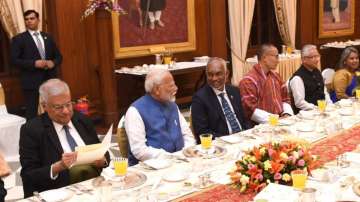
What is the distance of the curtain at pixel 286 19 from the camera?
416 inches

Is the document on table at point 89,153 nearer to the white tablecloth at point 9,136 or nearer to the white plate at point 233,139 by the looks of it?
the white plate at point 233,139

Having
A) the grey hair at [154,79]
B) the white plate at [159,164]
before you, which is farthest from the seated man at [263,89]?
the white plate at [159,164]

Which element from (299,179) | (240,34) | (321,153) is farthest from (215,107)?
(240,34)

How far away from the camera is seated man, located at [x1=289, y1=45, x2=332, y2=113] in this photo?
5125mm

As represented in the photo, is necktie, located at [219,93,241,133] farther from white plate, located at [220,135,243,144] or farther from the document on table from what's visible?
the document on table

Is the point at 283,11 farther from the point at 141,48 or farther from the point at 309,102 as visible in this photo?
the point at 309,102

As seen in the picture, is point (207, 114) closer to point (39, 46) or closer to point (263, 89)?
point (263, 89)

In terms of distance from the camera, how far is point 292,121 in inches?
154

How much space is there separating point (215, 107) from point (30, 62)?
3.25m

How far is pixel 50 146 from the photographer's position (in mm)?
3117

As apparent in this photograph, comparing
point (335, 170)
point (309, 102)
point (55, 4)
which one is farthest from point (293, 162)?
point (55, 4)

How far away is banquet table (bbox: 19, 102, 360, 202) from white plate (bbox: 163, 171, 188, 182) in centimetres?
1

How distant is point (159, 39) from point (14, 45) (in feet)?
9.40

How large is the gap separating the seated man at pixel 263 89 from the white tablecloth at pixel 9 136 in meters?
2.83
